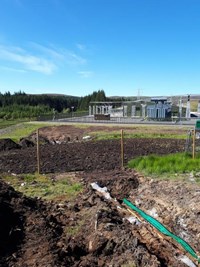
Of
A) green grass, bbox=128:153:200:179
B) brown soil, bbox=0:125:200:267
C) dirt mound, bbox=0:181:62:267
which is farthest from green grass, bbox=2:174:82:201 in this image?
green grass, bbox=128:153:200:179

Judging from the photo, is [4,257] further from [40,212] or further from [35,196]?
[35,196]

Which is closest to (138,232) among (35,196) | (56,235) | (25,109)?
(56,235)

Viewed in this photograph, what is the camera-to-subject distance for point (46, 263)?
5.29 m

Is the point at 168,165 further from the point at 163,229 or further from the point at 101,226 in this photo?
the point at 101,226

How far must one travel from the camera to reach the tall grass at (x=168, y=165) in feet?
36.9

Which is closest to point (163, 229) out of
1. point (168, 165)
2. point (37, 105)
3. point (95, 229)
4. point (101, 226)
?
point (101, 226)

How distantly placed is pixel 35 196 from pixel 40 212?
79.2 inches

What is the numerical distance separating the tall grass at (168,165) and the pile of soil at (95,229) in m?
1.20

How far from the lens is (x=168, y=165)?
37.9ft

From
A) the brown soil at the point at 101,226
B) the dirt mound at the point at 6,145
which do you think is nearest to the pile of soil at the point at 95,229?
the brown soil at the point at 101,226

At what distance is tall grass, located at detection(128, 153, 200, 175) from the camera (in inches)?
443

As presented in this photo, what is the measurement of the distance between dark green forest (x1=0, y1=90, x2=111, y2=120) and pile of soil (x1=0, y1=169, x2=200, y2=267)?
75745 millimetres

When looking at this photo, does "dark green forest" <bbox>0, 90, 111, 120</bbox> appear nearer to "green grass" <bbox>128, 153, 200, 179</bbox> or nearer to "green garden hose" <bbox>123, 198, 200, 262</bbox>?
"green grass" <bbox>128, 153, 200, 179</bbox>

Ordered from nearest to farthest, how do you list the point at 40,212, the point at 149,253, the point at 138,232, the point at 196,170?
the point at 149,253, the point at 138,232, the point at 40,212, the point at 196,170
